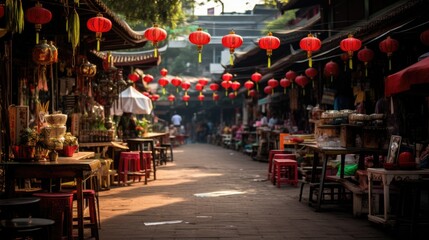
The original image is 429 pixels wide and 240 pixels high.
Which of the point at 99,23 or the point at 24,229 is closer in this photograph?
the point at 24,229

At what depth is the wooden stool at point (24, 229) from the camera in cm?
446

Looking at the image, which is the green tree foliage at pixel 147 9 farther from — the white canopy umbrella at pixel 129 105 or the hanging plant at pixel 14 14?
the hanging plant at pixel 14 14

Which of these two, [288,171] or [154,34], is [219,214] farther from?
[154,34]

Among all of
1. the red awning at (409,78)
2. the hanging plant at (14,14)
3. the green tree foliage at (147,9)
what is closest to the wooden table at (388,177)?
the red awning at (409,78)

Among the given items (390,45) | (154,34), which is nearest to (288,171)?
(390,45)

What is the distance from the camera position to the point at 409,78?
6.67 metres

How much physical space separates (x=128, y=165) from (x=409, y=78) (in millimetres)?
7714

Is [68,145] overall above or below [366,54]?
below

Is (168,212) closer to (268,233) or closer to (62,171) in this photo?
(268,233)

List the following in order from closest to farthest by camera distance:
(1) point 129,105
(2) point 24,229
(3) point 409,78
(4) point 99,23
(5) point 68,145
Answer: (2) point 24,229 < (3) point 409,78 < (5) point 68,145 < (4) point 99,23 < (1) point 129,105

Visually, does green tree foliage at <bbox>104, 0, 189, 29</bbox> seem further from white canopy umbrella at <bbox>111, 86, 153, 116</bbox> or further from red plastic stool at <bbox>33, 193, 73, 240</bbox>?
red plastic stool at <bbox>33, 193, 73, 240</bbox>

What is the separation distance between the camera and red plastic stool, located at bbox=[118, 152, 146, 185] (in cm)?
1261

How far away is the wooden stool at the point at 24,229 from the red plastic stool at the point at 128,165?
780cm

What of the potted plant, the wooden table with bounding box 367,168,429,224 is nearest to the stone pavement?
the wooden table with bounding box 367,168,429,224
